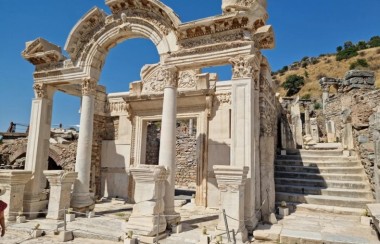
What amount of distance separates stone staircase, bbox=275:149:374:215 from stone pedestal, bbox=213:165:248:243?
10.7ft

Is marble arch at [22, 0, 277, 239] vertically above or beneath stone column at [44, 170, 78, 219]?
above

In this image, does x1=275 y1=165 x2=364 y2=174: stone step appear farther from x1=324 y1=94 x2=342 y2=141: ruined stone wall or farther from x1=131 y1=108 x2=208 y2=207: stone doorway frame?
x1=324 y1=94 x2=342 y2=141: ruined stone wall

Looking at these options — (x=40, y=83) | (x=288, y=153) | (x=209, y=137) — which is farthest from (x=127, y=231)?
(x=288, y=153)

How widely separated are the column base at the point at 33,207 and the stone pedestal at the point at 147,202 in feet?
12.8

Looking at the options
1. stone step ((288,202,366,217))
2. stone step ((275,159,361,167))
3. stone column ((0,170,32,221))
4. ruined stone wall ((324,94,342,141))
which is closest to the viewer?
stone step ((288,202,366,217))

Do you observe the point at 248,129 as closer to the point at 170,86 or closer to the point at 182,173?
the point at 170,86

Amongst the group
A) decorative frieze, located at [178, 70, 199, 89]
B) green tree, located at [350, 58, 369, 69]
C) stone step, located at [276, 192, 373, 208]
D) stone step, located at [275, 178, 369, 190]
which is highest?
green tree, located at [350, 58, 369, 69]

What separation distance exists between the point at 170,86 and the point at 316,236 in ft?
16.2

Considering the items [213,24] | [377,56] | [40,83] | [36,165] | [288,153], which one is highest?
[377,56]

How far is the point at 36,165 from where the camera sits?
8562 mm

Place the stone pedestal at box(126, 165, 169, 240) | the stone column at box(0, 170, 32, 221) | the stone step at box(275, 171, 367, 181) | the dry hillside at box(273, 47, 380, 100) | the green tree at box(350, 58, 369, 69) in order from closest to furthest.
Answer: the stone pedestal at box(126, 165, 169, 240), the stone column at box(0, 170, 32, 221), the stone step at box(275, 171, 367, 181), the green tree at box(350, 58, 369, 69), the dry hillside at box(273, 47, 380, 100)

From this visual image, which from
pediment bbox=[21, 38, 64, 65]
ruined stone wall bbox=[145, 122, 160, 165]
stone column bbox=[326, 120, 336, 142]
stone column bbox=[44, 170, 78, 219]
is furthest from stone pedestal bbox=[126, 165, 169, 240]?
stone column bbox=[326, 120, 336, 142]

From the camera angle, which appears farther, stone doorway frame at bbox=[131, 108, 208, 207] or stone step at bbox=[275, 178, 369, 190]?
stone doorway frame at bbox=[131, 108, 208, 207]

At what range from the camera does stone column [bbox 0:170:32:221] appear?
7.19 meters
